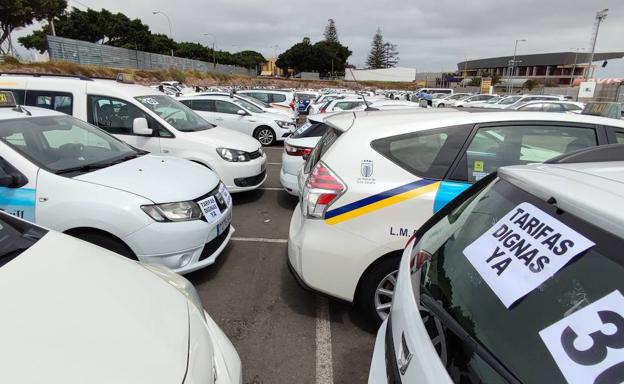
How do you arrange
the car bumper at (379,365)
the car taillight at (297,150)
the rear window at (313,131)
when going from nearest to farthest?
the car bumper at (379,365) → the car taillight at (297,150) → the rear window at (313,131)

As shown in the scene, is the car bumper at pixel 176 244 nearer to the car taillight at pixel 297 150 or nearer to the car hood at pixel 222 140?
the car taillight at pixel 297 150

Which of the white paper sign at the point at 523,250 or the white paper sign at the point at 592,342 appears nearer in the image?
the white paper sign at the point at 592,342

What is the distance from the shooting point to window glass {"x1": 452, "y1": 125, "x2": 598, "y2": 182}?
2.73 meters

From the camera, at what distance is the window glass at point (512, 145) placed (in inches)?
107

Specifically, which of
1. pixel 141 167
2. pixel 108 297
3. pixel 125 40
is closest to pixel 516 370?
pixel 108 297

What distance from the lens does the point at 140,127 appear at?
5.56 metres

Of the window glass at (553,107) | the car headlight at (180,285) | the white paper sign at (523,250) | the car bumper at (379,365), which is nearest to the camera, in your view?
the white paper sign at (523,250)

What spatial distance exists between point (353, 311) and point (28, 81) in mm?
5679

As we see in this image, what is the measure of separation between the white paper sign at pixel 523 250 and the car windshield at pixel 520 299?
1 cm

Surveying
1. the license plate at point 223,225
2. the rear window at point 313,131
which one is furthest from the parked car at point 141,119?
the license plate at point 223,225

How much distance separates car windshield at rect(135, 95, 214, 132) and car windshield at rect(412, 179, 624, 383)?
18.5ft

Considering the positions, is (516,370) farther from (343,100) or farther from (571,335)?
(343,100)

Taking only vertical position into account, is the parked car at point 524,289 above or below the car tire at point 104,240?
above

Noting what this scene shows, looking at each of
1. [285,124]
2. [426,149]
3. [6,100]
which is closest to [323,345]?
[426,149]
